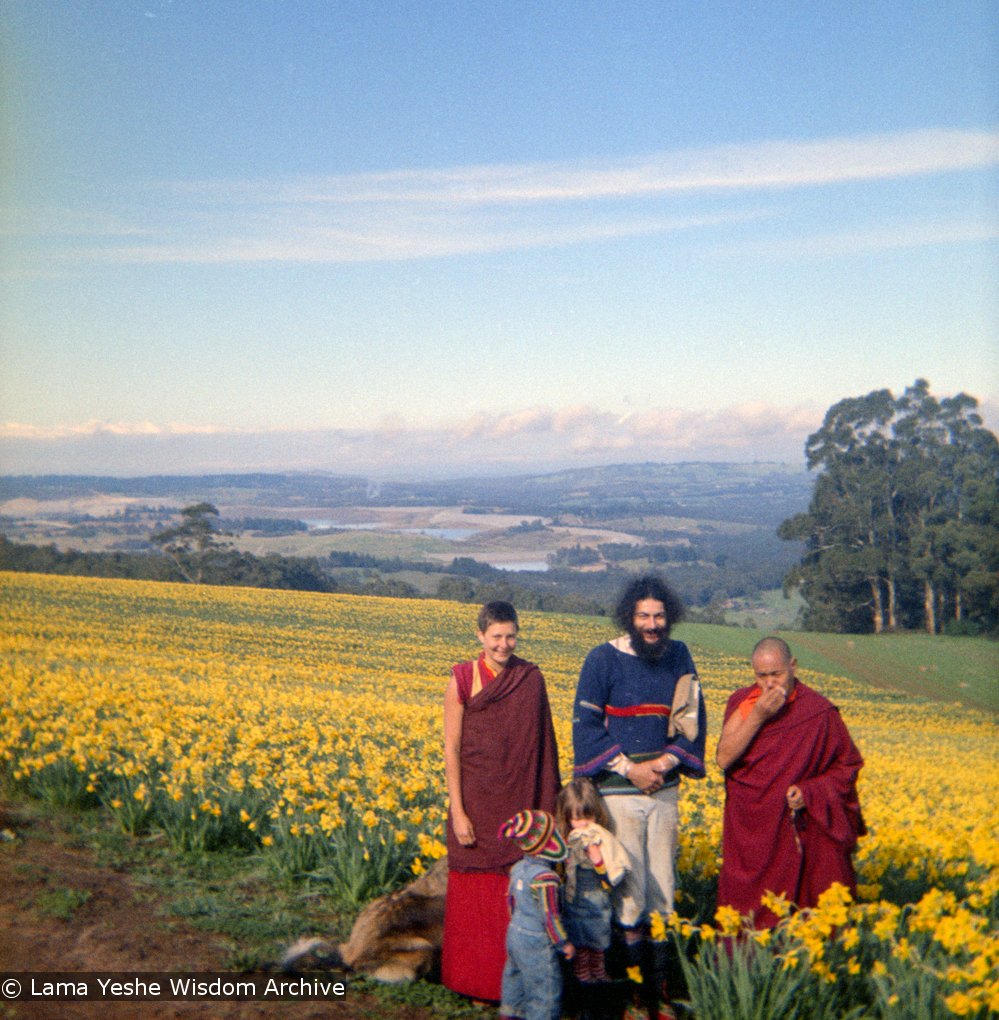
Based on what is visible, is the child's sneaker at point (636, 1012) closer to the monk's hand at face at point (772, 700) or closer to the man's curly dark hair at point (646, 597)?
the monk's hand at face at point (772, 700)

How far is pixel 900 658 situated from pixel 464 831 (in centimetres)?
4222

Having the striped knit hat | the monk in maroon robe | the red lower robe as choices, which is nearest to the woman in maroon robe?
the red lower robe

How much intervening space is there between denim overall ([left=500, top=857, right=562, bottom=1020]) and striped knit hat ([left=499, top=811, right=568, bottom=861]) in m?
0.05

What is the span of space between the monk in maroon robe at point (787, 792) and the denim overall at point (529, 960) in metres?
0.96

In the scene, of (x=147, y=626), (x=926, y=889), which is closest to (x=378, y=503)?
(x=147, y=626)

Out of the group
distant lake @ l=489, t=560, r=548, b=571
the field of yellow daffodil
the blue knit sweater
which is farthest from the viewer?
distant lake @ l=489, t=560, r=548, b=571

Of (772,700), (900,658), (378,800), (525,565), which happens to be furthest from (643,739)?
(525,565)

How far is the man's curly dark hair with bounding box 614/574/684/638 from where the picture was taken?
4715mm

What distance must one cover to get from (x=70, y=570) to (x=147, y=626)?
23512 millimetres

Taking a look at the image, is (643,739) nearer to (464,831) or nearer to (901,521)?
(464,831)

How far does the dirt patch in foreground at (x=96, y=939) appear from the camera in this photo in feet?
14.3

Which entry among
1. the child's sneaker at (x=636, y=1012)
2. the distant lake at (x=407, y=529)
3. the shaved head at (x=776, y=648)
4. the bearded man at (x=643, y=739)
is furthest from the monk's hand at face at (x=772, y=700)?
the distant lake at (x=407, y=529)

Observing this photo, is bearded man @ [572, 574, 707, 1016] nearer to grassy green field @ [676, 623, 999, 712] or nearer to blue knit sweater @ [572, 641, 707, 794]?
blue knit sweater @ [572, 641, 707, 794]

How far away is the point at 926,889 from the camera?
5.86m
